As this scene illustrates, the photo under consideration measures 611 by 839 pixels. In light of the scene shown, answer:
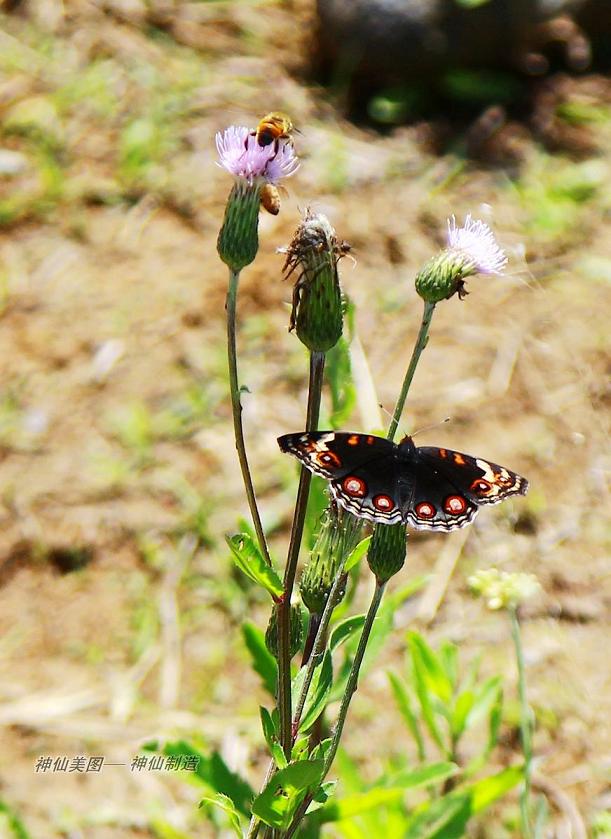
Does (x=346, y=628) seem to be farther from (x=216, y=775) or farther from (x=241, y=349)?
(x=241, y=349)

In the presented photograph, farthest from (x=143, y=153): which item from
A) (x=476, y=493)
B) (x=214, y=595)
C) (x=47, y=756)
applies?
(x=476, y=493)

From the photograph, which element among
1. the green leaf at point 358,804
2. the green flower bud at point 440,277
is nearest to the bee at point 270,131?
the green flower bud at point 440,277

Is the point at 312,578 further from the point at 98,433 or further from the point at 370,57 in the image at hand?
the point at 370,57

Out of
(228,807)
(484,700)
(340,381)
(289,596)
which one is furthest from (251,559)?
(484,700)

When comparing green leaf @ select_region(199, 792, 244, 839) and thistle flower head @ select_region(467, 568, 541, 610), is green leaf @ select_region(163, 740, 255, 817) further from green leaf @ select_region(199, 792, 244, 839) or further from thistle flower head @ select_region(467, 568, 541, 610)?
thistle flower head @ select_region(467, 568, 541, 610)

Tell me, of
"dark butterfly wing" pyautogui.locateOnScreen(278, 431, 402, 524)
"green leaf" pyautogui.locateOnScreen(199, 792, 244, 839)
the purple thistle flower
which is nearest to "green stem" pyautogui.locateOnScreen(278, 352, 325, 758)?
"dark butterfly wing" pyautogui.locateOnScreen(278, 431, 402, 524)
